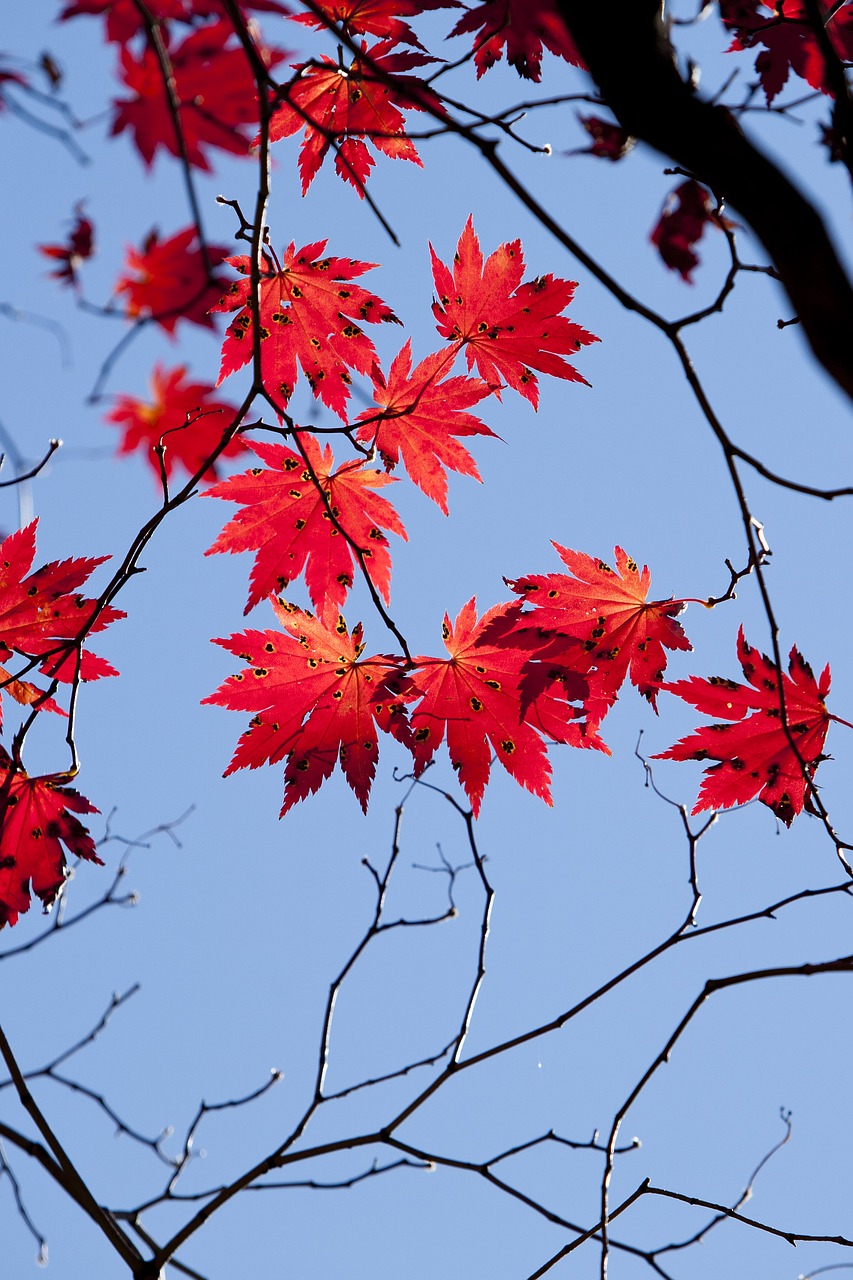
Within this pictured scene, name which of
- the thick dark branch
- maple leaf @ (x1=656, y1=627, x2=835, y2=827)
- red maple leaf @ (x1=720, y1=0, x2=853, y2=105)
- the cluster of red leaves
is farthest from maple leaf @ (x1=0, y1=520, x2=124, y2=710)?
red maple leaf @ (x1=720, y1=0, x2=853, y2=105)

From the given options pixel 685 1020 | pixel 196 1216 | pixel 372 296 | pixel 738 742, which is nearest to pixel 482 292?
pixel 372 296

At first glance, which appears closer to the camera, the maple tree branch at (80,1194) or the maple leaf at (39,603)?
the maple tree branch at (80,1194)

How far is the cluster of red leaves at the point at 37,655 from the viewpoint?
2383 mm

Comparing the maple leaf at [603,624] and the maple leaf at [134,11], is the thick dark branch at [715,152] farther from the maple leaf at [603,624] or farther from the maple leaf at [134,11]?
the maple leaf at [603,624]

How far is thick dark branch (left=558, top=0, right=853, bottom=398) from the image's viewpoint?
86 centimetres

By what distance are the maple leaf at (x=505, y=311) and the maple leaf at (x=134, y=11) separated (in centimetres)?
77

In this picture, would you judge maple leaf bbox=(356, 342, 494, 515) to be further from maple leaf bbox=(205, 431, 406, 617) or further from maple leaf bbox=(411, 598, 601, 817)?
maple leaf bbox=(411, 598, 601, 817)

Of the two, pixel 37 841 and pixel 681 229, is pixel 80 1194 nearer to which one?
Answer: pixel 37 841

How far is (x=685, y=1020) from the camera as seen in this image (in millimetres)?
1733

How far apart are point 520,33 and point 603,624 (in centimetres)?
143

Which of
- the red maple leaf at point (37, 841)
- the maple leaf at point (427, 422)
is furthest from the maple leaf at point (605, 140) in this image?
the red maple leaf at point (37, 841)

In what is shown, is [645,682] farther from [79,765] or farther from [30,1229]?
[30,1229]

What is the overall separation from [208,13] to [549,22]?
2.89ft

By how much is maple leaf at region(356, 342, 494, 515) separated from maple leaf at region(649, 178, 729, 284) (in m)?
0.62
